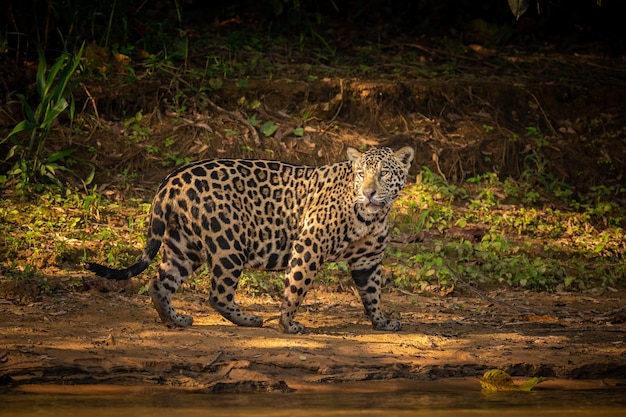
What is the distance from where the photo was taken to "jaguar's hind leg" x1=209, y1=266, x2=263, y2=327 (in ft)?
27.9

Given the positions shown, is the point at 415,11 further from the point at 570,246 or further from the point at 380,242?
the point at 380,242

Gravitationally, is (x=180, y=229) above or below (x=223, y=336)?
above

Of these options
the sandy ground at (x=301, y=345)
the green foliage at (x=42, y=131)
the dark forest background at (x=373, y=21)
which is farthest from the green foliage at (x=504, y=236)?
the green foliage at (x=42, y=131)

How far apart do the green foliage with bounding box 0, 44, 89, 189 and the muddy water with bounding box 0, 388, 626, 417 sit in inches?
195

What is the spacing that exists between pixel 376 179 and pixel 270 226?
987 millimetres

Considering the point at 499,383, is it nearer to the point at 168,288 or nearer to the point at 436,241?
the point at 168,288

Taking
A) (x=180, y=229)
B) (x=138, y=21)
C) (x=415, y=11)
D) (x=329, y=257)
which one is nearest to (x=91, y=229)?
(x=180, y=229)

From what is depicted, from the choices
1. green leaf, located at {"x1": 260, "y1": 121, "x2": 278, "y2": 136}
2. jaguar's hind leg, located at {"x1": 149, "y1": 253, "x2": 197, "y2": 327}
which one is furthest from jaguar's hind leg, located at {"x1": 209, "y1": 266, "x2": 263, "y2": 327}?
green leaf, located at {"x1": 260, "y1": 121, "x2": 278, "y2": 136}

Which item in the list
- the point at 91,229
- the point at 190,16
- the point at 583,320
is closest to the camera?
the point at 583,320

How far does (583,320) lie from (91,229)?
4.99 m

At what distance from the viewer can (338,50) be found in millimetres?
15414

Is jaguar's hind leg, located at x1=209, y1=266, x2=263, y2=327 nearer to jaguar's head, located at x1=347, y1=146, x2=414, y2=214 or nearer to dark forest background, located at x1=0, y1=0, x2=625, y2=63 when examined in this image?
jaguar's head, located at x1=347, y1=146, x2=414, y2=214

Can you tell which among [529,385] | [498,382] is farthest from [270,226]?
[529,385]

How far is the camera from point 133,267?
8.33 m
